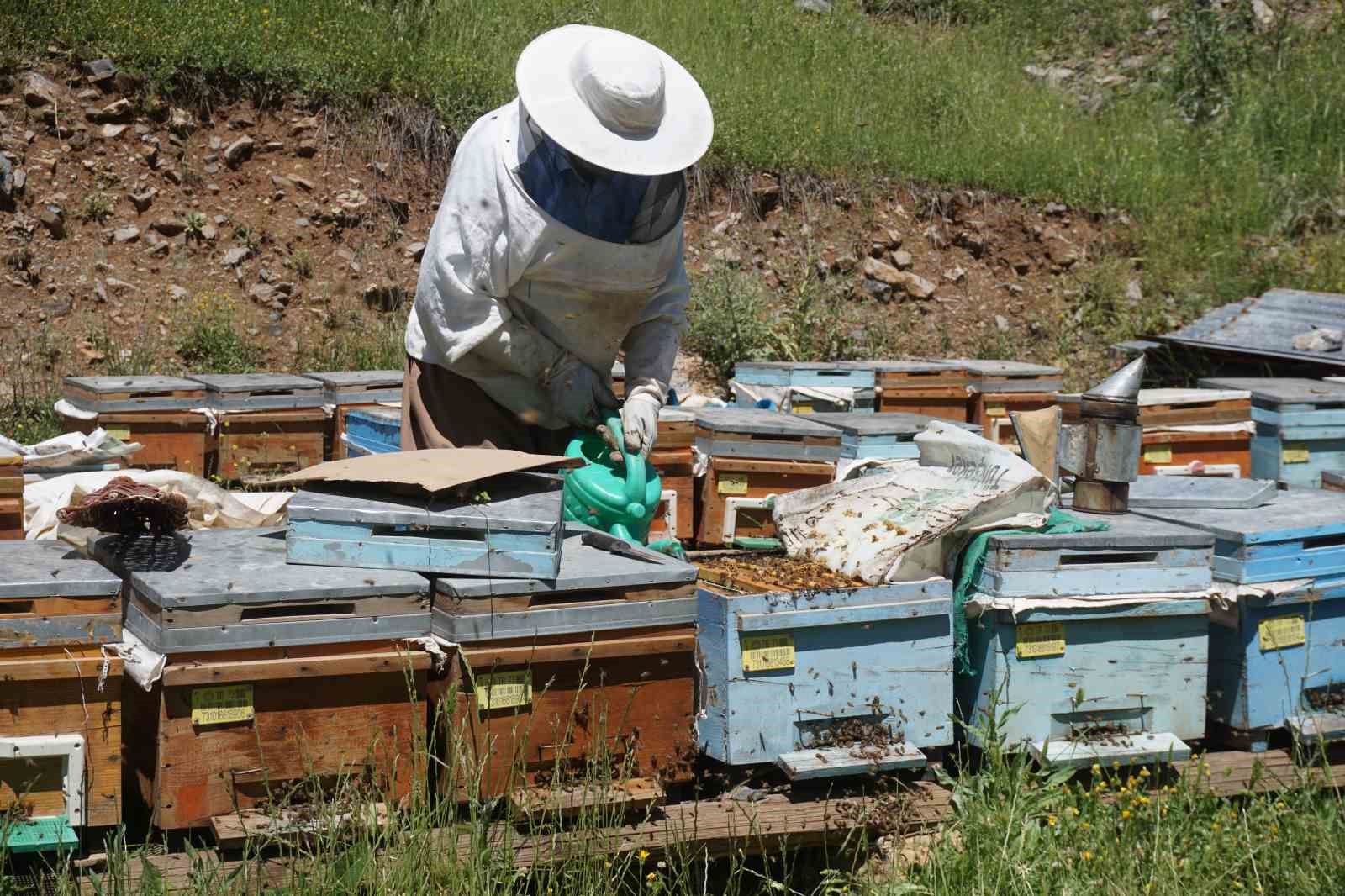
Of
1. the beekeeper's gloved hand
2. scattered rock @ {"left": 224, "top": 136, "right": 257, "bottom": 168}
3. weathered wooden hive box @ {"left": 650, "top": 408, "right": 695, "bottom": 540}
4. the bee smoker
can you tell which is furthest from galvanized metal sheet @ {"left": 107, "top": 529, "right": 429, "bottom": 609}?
scattered rock @ {"left": 224, "top": 136, "right": 257, "bottom": 168}

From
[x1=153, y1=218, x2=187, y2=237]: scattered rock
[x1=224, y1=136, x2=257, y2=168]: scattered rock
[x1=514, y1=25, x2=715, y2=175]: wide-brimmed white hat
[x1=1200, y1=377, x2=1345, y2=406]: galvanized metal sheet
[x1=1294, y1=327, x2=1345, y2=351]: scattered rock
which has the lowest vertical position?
[x1=1200, y1=377, x2=1345, y2=406]: galvanized metal sheet

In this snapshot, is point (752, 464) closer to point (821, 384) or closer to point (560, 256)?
point (821, 384)

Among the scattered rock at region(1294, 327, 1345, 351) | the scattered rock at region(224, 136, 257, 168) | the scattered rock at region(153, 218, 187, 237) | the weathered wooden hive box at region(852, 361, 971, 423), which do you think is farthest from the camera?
the scattered rock at region(224, 136, 257, 168)

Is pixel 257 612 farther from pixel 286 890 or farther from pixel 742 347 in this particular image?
pixel 742 347

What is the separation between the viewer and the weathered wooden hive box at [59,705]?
261 cm

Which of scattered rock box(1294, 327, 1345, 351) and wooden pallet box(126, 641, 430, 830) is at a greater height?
scattered rock box(1294, 327, 1345, 351)

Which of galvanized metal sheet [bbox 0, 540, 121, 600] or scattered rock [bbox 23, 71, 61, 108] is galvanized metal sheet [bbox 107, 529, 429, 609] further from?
scattered rock [bbox 23, 71, 61, 108]

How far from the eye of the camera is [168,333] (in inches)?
337

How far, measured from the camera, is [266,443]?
19.9 feet

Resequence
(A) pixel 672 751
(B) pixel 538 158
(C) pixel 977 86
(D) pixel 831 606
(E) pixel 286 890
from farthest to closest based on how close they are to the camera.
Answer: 1. (C) pixel 977 86
2. (B) pixel 538 158
3. (D) pixel 831 606
4. (A) pixel 672 751
5. (E) pixel 286 890

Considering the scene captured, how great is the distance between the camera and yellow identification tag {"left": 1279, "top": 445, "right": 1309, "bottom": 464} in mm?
5926

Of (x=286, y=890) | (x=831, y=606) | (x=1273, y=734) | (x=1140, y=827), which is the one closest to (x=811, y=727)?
(x=831, y=606)

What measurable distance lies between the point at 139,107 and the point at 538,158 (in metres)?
6.64

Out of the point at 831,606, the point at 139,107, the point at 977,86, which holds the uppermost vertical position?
the point at 977,86
